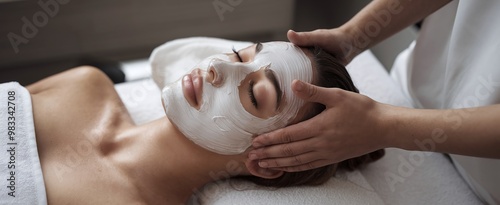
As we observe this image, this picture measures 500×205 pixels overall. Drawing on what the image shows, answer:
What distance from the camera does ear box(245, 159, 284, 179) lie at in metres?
1.05

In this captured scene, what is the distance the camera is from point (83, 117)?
3.96ft

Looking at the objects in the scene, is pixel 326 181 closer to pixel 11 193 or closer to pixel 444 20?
pixel 444 20

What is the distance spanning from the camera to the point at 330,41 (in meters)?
1.15

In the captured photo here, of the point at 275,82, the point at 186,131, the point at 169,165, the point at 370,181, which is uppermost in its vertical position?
the point at 275,82

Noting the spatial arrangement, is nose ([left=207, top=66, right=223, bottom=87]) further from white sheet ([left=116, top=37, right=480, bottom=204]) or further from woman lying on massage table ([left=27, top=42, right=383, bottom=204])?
white sheet ([left=116, top=37, right=480, bottom=204])

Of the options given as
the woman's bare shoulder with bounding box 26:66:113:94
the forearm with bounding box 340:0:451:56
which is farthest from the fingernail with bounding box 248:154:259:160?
the woman's bare shoulder with bounding box 26:66:113:94

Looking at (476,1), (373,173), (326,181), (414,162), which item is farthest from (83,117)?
(476,1)

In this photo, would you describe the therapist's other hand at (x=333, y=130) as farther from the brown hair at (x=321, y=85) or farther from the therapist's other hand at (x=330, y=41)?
the therapist's other hand at (x=330, y=41)

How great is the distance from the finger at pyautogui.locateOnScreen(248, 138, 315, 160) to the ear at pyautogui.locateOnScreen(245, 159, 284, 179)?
0.05 meters

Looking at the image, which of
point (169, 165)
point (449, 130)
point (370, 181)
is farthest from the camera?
point (370, 181)

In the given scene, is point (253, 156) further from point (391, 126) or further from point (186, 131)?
point (391, 126)

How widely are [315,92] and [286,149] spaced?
5.1 inches

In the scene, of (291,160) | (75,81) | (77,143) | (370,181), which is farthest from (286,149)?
(75,81)

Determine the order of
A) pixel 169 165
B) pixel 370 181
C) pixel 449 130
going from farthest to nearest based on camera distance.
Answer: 1. pixel 370 181
2. pixel 169 165
3. pixel 449 130
